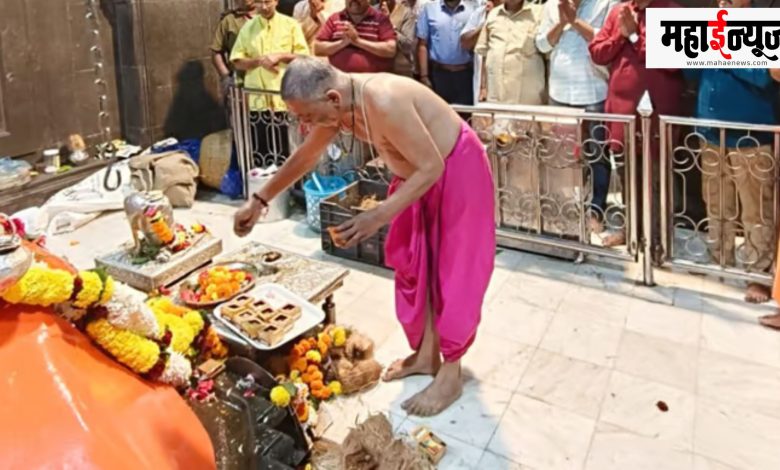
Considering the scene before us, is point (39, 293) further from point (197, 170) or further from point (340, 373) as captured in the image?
point (197, 170)

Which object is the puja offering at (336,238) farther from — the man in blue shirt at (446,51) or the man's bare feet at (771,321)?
the man in blue shirt at (446,51)

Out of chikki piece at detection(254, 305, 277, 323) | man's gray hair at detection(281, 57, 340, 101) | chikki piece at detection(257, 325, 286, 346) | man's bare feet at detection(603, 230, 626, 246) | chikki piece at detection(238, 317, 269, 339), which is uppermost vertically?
man's gray hair at detection(281, 57, 340, 101)

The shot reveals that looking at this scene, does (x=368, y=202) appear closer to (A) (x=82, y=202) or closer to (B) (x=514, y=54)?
(B) (x=514, y=54)

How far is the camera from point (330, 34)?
4.38 meters

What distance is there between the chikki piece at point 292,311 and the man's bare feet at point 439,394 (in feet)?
1.69

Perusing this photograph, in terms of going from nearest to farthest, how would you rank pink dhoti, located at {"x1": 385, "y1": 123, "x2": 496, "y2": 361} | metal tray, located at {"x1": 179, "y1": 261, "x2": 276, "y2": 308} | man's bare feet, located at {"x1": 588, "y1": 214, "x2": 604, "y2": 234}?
pink dhoti, located at {"x1": 385, "y1": 123, "x2": 496, "y2": 361} → metal tray, located at {"x1": 179, "y1": 261, "x2": 276, "y2": 308} → man's bare feet, located at {"x1": 588, "y1": 214, "x2": 604, "y2": 234}

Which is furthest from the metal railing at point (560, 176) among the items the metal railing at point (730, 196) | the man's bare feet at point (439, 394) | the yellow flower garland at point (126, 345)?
the yellow flower garland at point (126, 345)

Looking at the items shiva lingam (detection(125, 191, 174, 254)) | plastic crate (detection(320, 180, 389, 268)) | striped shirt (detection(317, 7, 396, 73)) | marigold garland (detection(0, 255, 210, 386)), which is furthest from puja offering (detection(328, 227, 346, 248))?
striped shirt (detection(317, 7, 396, 73))

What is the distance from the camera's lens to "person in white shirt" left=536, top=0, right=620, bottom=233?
373cm

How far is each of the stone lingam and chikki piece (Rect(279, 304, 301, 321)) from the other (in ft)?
1.88

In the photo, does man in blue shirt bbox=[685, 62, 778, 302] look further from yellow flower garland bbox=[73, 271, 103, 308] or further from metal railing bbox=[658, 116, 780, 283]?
yellow flower garland bbox=[73, 271, 103, 308]

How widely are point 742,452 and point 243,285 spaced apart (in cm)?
187

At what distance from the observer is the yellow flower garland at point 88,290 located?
1.61 m

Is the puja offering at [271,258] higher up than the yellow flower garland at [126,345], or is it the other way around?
the yellow flower garland at [126,345]
